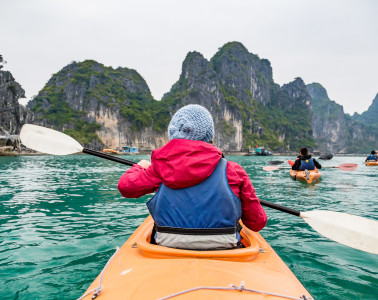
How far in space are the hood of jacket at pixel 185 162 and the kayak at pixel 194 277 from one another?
19.0 inches

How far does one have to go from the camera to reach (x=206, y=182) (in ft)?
5.22

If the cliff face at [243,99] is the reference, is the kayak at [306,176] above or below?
below

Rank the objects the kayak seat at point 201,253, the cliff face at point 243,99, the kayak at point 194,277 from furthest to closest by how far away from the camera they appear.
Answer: the cliff face at point 243,99
the kayak seat at point 201,253
the kayak at point 194,277

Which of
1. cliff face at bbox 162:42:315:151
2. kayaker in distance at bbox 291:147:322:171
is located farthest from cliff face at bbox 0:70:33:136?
cliff face at bbox 162:42:315:151

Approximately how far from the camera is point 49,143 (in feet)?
11.0

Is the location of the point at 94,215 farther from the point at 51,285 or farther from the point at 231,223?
the point at 231,223

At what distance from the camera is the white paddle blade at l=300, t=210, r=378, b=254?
245 centimetres

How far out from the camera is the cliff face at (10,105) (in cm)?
4016

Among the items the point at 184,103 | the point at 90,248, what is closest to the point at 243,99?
the point at 184,103

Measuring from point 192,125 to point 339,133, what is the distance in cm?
19947

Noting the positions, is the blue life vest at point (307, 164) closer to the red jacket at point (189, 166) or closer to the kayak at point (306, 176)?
the kayak at point (306, 176)

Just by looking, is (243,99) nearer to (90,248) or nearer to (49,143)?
(49,143)

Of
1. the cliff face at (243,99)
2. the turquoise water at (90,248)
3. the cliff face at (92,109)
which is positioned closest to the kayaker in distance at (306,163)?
the turquoise water at (90,248)

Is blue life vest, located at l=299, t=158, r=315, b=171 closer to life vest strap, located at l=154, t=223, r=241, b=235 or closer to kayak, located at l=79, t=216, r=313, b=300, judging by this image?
kayak, located at l=79, t=216, r=313, b=300
